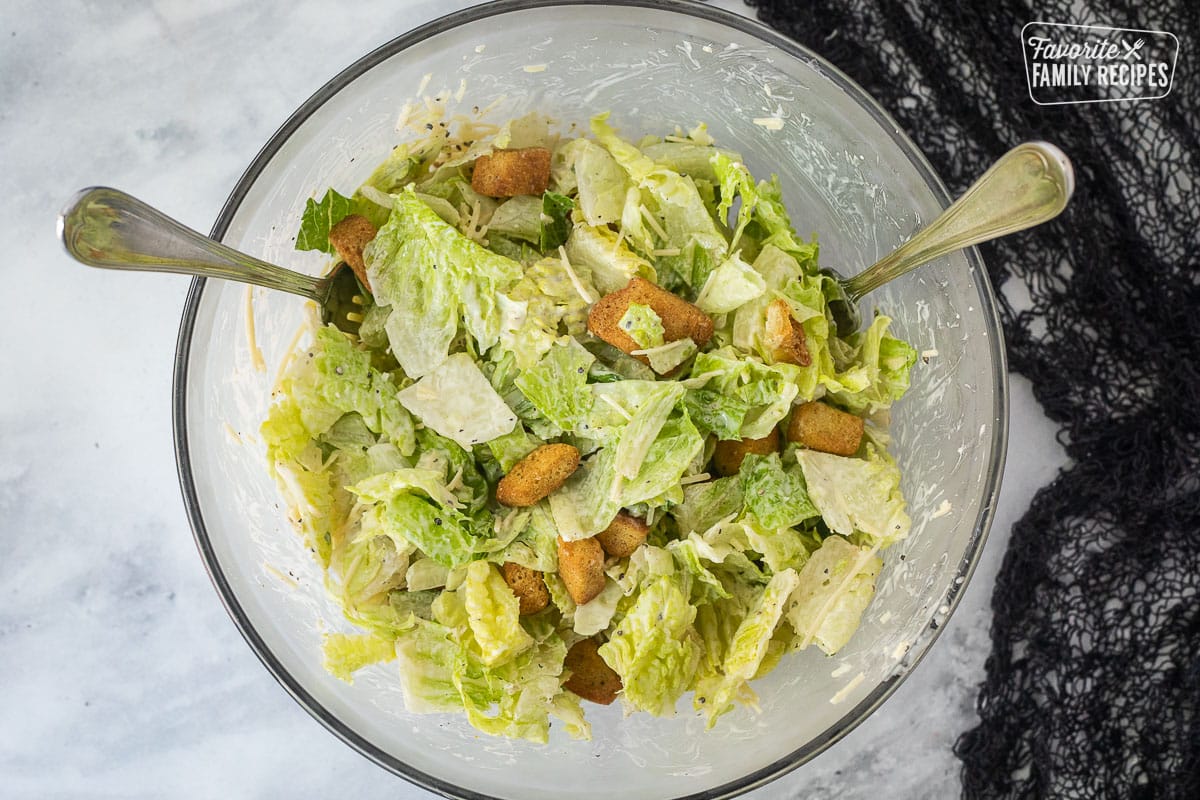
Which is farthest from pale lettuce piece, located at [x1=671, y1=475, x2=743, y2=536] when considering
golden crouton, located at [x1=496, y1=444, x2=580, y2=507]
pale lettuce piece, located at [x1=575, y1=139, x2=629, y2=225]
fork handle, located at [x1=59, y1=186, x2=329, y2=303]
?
fork handle, located at [x1=59, y1=186, x2=329, y2=303]

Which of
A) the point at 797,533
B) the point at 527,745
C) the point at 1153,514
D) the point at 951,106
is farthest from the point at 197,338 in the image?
the point at 1153,514

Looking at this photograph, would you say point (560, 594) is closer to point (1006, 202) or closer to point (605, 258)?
point (605, 258)

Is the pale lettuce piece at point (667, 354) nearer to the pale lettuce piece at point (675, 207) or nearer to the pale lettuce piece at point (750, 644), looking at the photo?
the pale lettuce piece at point (675, 207)

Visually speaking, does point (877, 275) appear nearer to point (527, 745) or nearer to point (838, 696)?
point (838, 696)

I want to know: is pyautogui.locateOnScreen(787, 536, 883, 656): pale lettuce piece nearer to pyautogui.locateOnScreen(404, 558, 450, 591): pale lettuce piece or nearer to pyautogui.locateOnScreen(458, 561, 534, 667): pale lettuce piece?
pyautogui.locateOnScreen(458, 561, 534, 667): pale lettuce piece

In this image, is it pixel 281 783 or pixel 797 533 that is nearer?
pixel 797 533

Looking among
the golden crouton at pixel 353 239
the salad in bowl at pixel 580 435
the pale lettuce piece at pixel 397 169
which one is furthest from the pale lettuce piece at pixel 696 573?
the pale lettuce piece at pixel 397 169
